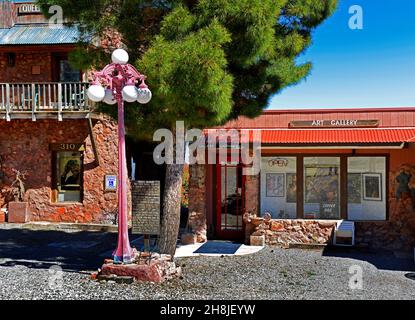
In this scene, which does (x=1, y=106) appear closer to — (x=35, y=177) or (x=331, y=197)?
(x=35, y=177)

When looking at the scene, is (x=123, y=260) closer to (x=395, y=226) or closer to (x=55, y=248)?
(x=55, y=248)

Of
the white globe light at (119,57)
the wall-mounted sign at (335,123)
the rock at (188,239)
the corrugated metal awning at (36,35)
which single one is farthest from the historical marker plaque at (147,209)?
the corrugated metal awning at (36,35)

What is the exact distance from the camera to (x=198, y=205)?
1374 centimetres

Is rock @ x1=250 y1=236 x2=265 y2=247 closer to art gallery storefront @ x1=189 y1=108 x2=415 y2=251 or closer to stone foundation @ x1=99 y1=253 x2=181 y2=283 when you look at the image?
art gallery storefront @ x1=189 y1=108 x2=415 y2=251

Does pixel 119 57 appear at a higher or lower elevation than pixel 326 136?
higher

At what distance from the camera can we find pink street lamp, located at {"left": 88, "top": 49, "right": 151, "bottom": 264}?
849cm

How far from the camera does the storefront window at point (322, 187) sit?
1390 cm

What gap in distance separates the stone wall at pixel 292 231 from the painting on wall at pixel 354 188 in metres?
0.99

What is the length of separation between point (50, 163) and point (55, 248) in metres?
5.77

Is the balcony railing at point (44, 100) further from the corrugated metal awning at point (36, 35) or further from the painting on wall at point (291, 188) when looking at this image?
the painting on wall at point (291, 188)

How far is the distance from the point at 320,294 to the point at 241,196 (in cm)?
638

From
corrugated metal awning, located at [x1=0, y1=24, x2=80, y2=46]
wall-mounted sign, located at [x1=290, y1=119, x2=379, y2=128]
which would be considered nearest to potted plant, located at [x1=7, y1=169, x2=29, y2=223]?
corrugated metal awning, located at [x1=0, y1=24, x2=80, y2=46]

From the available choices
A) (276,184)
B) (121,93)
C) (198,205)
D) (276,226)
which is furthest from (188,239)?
(121,93)

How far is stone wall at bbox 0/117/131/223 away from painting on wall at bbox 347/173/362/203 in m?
7.91
